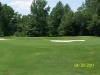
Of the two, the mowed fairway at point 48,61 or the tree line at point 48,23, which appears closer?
the mowed fairway at point 48,61

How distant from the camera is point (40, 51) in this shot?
1260 centimetres

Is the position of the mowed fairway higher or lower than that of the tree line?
lower

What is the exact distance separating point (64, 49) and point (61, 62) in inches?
107

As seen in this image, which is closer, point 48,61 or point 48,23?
point 48,61

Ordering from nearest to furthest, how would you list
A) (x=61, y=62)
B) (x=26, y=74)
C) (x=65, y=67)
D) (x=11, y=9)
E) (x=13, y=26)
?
(x=26, y=74), (x=65, y=67), (x=61, y=62), (x=11, y=9), (x=13, y=26)

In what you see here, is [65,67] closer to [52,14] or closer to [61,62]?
[61,62]

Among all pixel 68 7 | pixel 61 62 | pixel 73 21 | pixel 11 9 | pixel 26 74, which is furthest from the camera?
pixel 68 7

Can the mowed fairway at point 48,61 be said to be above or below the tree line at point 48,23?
below

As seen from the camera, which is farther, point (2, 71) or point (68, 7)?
point (68, 7)

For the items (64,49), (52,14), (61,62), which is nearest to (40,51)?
(64,49)

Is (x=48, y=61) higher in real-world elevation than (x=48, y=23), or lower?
lower

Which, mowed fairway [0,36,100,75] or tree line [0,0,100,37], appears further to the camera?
tree line [0,0,100,37]

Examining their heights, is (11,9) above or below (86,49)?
above

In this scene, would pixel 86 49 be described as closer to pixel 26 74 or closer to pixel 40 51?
pixel 40 51
